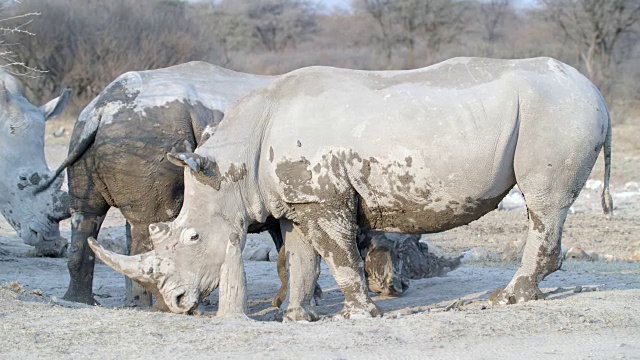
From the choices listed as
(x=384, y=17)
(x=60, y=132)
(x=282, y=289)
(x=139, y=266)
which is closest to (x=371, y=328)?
(x=139, y=266)

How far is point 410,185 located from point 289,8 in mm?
47080

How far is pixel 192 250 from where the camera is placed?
716cm

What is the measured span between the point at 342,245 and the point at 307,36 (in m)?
43.4

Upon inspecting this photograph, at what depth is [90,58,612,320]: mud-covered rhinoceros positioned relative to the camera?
708 centimetres

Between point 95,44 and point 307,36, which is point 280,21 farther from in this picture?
point 95,44

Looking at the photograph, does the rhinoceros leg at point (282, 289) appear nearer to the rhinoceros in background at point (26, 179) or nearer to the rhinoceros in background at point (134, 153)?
the rhinoceros in background at point (134, 153)

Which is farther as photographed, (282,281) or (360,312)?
(282,281)

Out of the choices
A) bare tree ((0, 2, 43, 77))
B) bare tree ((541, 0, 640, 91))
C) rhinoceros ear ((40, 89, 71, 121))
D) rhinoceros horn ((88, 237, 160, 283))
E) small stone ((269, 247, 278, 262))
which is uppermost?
bare tree ((541, 0, 640, 91))

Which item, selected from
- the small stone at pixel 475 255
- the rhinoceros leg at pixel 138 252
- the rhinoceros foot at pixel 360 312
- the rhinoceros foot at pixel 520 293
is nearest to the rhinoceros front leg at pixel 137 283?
the rhinoceros leg at pixel 138 252

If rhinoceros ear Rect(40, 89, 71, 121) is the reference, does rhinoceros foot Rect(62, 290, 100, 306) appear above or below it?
below

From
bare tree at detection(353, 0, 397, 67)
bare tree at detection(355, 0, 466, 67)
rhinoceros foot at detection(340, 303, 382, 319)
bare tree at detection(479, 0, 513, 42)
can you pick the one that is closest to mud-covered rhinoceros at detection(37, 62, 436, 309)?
rhinoceros foot at detection(340, 303, 382, 319)

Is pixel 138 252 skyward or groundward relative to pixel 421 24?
groundward

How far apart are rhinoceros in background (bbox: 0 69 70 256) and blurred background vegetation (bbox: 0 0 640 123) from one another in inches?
83.5

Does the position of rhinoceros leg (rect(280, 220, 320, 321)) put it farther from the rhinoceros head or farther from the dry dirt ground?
the rhinoceros head
